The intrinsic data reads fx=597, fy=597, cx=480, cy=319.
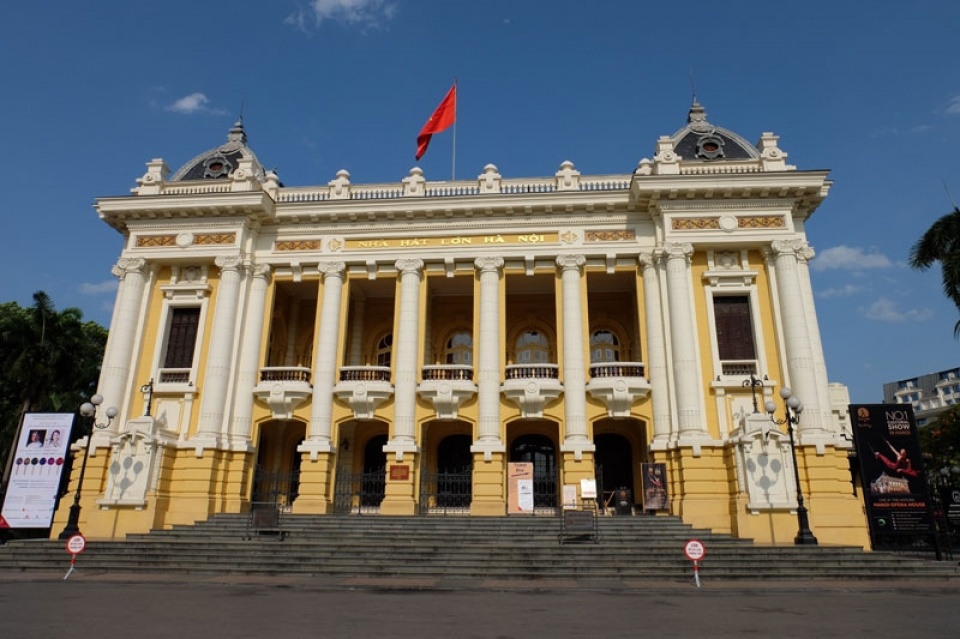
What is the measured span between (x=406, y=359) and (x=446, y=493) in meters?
5.54

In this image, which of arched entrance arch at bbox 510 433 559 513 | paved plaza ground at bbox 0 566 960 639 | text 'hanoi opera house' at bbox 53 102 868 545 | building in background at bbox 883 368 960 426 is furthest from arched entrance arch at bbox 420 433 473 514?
building in background at bbox 883 368 960 426

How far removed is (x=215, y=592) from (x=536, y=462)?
55.5ft

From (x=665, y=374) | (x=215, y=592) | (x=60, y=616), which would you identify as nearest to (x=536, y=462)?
(x=665, y=374)

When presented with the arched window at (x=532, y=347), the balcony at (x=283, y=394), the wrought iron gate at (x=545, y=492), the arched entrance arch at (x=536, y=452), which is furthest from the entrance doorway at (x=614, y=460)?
the balcony at (x=283, y=394)

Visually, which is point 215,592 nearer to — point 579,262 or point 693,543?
point 693,543

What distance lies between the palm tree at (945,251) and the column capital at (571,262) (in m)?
13.7

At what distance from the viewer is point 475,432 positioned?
2361cm

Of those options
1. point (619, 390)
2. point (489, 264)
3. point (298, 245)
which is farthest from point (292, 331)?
point (619, 390)

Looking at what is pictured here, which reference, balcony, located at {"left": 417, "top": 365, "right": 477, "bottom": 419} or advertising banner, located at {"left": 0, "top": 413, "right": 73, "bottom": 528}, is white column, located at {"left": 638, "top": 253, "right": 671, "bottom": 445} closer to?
balcony, located at {"left": 417, "top": 365, "right": 477, "bottom": 419}

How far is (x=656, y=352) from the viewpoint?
2348cm

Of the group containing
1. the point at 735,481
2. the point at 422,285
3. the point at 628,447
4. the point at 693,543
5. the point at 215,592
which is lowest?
the point at 215,592

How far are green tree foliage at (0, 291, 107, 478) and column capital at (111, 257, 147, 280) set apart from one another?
1035 centimetres

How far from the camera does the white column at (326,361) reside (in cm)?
2364

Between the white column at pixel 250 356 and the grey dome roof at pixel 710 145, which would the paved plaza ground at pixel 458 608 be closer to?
the white column at pixel 250 356
